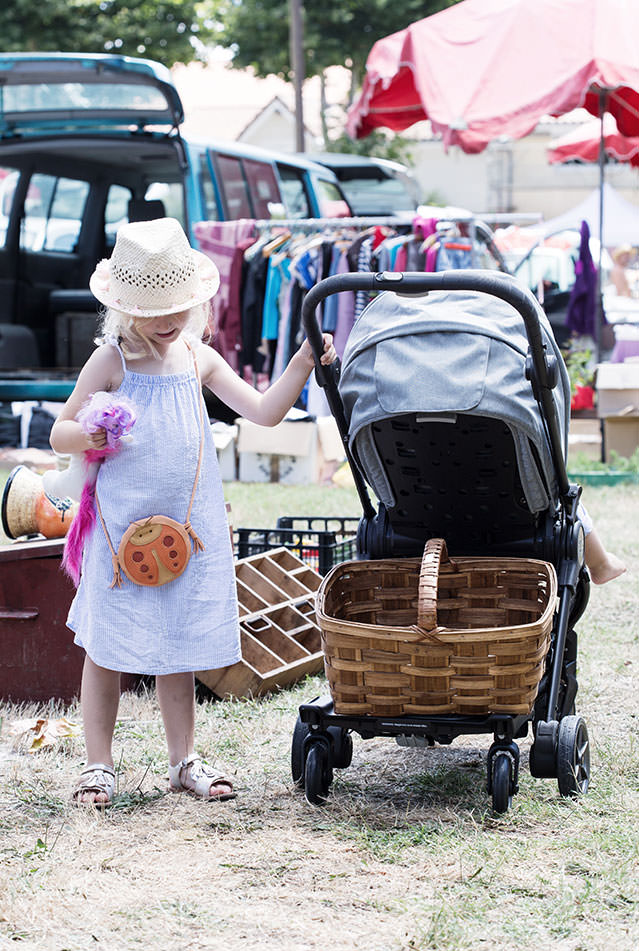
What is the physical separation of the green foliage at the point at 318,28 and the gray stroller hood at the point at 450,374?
22546 millimetres

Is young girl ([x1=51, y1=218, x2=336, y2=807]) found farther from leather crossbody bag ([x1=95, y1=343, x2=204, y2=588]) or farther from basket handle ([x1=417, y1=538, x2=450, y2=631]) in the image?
basket handle ([x1=417, y1=538, x2=450, y2=631])

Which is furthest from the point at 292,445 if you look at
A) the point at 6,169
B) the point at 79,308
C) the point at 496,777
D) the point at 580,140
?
the point at 580,140

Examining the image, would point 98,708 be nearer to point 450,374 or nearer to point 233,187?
point 450,374

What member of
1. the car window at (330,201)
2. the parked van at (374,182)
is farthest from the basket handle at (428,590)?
the parked van at (374,182)

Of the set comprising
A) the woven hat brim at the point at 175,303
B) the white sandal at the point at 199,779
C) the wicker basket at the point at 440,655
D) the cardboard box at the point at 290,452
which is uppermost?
the woven hat brim at the point at 175,303

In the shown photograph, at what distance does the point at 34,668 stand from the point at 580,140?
13625 millimetres

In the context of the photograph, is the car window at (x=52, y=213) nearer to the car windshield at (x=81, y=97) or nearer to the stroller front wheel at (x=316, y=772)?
the car windshield at (x=81, y=97)

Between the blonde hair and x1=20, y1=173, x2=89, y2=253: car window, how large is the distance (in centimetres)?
631

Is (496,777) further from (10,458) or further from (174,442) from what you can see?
(10,458)

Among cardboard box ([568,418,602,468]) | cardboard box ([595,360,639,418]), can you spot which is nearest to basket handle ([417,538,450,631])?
cardboard box ([568,418,602,468])

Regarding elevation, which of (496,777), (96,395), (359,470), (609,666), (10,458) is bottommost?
(10,458)

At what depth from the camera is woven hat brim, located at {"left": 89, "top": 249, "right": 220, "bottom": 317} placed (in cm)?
330

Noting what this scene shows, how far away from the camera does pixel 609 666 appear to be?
4.58 meters

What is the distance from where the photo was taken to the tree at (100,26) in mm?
22344
